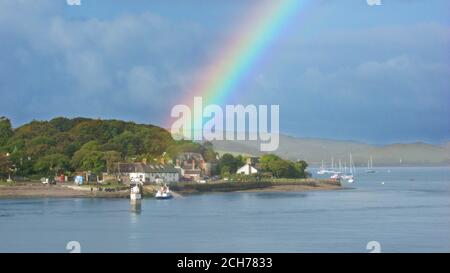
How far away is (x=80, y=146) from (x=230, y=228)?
76.4ft

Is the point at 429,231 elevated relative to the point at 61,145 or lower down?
lower down

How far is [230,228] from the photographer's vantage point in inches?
633

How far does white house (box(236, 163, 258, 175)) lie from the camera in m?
37.6

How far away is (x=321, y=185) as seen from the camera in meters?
39.3

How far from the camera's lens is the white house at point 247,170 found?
3759cm

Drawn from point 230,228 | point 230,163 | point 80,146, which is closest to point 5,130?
point 80,146

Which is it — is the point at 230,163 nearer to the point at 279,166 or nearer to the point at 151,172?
the point at 279,166

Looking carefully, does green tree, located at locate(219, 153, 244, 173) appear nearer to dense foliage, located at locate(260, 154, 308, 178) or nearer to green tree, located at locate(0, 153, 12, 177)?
dense foliage, located at locate(260, 154, 308, 178)

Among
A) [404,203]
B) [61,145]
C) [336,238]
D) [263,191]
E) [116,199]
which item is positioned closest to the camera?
[336,238]

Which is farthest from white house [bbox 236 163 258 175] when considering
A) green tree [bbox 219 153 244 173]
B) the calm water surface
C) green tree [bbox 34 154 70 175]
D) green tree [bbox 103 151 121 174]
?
the calm water surface

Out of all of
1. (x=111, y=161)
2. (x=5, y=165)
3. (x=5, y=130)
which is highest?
(x=5, y=130)
